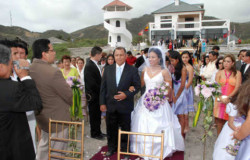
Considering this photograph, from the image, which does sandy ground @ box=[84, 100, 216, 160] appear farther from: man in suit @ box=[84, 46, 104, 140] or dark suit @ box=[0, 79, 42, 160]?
dark suit @ box=[0, 79, 42, 160]

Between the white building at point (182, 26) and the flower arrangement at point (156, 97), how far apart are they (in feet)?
94.6

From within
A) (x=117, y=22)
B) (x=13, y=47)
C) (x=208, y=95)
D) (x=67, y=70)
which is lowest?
(x=208, y=95)

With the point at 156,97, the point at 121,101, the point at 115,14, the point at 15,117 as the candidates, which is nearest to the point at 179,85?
the point at 156,97

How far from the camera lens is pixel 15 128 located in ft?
6.15

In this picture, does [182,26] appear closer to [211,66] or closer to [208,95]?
[211,66]

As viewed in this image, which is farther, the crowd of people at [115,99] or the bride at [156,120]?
the bride at [156,120]

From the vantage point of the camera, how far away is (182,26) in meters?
33.3

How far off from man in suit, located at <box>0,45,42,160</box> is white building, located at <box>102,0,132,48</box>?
97.9 ft

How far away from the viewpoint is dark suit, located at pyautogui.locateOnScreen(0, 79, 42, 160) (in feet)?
Result: 5.80

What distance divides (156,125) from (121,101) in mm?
835

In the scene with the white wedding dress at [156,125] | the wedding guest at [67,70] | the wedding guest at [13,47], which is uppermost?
the wedding guest at [13,47]

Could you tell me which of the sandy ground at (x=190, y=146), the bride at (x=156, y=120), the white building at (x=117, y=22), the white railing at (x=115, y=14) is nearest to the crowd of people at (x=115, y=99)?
the bride at (x=156, y=120)

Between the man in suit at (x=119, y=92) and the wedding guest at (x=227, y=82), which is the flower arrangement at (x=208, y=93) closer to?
the wedding guest at (x=227, y=82)

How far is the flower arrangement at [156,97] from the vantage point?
379 cm
